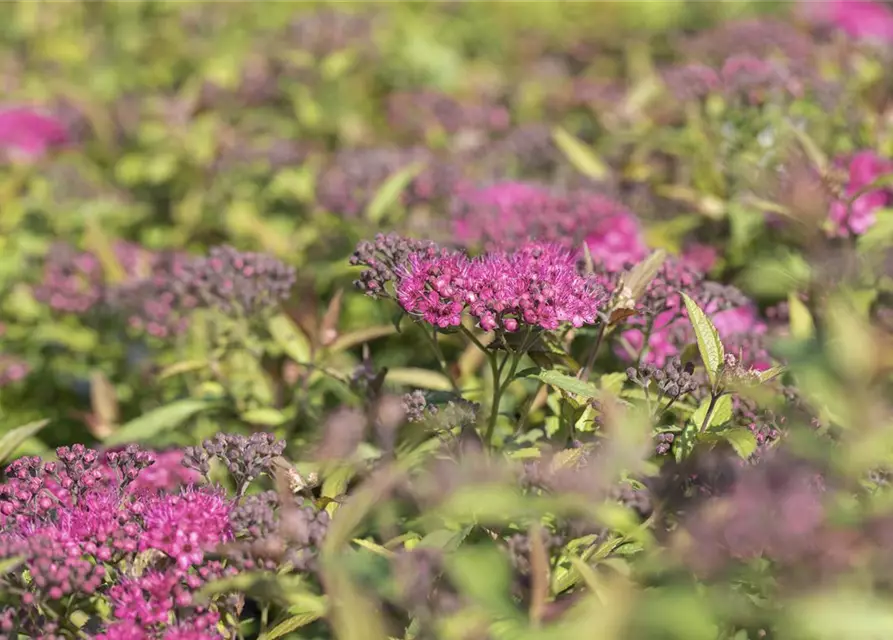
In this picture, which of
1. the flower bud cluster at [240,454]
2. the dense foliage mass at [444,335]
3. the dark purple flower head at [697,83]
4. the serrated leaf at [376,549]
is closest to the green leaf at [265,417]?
the dense foliage mass at [444,335]

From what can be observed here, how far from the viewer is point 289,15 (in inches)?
176

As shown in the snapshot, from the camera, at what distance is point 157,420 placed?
74.7 inches

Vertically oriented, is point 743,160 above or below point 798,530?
below

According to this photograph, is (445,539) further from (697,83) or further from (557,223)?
(697,83)

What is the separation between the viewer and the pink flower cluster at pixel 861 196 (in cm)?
201

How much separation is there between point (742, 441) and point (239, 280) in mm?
1006

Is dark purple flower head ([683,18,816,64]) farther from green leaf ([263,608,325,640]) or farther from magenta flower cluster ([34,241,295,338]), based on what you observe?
green leaf ([263,608,325,640])

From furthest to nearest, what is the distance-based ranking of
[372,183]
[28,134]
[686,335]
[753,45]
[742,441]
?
[753,45]
[28,134]
[372,183]
[686,335]
[742,441]

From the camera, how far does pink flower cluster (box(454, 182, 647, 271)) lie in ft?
6.63

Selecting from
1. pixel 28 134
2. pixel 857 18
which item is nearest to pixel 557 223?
pixel 28 134

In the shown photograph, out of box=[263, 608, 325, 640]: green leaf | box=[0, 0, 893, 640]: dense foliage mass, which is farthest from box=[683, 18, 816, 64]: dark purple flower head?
box=[263, 608, 325, 640]: green leaf

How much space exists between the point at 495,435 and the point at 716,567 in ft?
2.07

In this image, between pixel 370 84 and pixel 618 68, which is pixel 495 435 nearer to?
pixel 370 84

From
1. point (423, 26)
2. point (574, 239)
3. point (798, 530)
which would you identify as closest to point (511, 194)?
point (574, 239)
